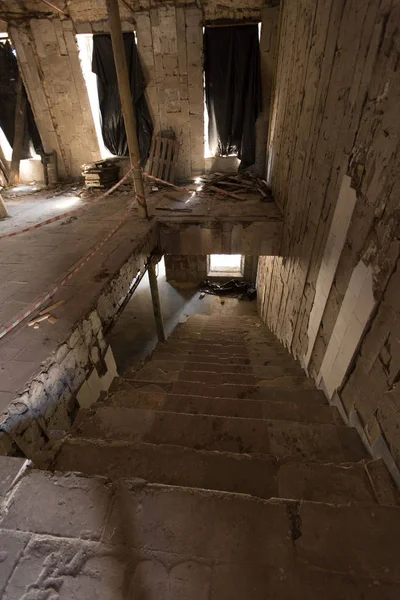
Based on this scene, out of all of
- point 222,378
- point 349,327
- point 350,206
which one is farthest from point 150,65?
point 349,327

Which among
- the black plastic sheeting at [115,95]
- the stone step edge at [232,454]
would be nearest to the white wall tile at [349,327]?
the stone step edge at [232,454]

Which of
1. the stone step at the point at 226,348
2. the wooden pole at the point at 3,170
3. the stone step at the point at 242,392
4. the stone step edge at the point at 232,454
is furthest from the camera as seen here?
the wooden pole at the point at 3,170

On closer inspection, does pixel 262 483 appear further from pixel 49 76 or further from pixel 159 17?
pixel 49 76

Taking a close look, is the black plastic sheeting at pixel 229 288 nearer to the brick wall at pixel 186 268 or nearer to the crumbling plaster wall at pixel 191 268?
the crumbling plaster wall at pixel 191 268

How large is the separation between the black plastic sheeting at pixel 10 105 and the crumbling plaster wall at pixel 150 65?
418mm

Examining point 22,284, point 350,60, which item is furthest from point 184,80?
point 22,284

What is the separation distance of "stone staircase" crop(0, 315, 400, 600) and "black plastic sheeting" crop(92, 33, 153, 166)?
864 centimetres

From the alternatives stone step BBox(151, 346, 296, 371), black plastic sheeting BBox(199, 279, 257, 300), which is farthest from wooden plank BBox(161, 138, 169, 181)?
stone step BBox(151, 346, 296, 371)

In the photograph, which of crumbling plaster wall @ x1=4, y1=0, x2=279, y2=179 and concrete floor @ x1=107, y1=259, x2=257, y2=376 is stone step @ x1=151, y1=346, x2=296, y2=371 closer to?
concrete floor @ x1=107, y1=259, x2=257, y2=376

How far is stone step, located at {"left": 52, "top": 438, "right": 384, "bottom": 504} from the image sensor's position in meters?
1.67

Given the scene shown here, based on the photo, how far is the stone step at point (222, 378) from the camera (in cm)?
352

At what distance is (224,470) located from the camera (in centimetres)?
179

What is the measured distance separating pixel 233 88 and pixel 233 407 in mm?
8508

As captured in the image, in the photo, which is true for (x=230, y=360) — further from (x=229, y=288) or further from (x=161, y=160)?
(x=161, y=160)
